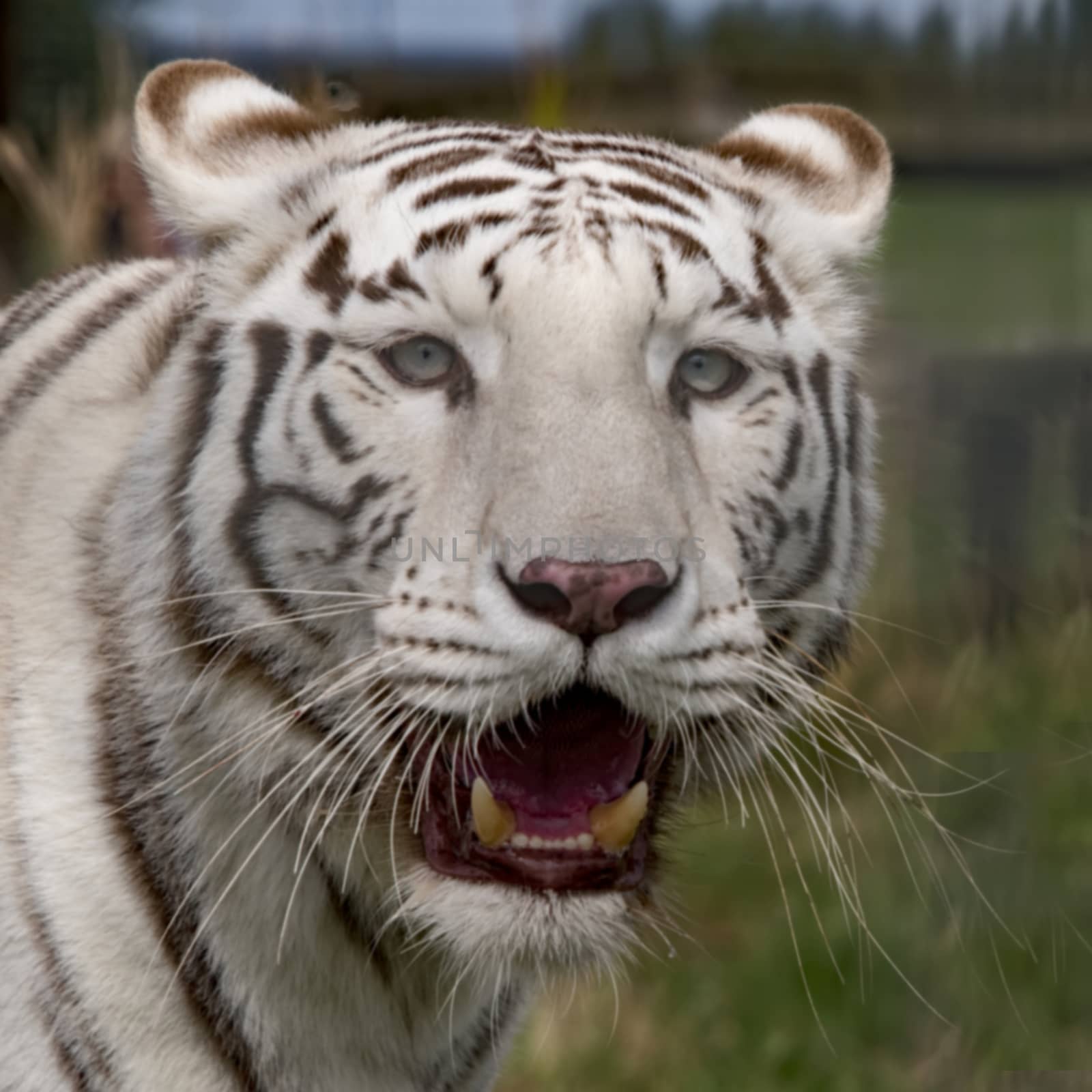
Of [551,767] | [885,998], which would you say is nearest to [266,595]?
[551,767]

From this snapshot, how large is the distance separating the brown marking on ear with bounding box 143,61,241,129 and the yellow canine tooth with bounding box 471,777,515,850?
0.89 meters

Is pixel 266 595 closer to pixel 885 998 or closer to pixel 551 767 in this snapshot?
pixel 551 767

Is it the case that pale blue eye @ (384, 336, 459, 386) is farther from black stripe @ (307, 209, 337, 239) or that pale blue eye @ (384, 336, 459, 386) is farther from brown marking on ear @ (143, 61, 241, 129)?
brown marking on ear @ (143, 61, 241, 129)

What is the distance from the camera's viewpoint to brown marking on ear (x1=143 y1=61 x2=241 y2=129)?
6.53 feet

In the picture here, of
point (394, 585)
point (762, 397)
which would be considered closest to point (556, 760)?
point (394, 585)

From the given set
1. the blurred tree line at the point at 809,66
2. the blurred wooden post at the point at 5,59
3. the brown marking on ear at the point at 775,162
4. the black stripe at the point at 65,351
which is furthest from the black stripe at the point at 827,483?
the blurred wooden post at the point at 5,59

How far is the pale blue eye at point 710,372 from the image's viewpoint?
1.80 m

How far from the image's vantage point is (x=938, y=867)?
2.84 metres

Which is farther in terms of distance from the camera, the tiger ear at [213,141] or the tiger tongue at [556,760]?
the tiger ear at [213,141]

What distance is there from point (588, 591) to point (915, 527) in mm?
2795

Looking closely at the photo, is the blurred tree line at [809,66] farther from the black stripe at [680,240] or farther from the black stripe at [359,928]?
the black stripe at [359,928]

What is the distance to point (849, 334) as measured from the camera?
2064 mm

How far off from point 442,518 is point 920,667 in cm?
239

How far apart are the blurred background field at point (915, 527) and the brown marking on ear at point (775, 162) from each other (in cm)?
35
